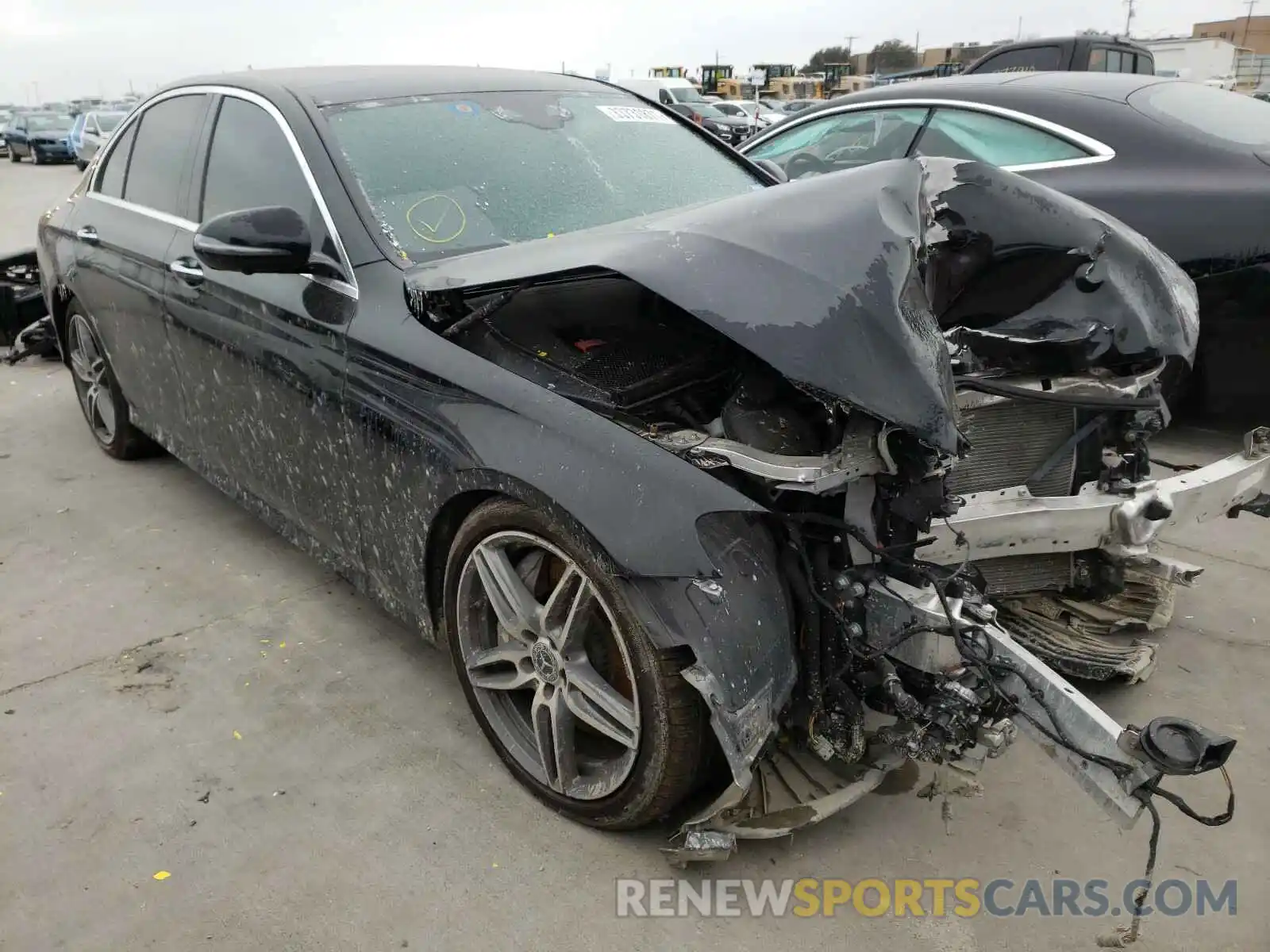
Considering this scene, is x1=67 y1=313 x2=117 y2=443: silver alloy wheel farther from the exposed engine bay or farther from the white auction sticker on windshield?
the exposed engine bay

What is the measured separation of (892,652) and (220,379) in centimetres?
243

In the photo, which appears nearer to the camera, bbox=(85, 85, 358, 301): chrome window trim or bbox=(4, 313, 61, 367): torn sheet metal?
bbox=(85, 85, 358, 301): chrome window trim

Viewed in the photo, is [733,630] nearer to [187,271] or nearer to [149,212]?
[187,271]

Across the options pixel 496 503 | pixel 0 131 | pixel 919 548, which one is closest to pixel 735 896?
pixel 919 548

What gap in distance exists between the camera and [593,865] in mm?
2166

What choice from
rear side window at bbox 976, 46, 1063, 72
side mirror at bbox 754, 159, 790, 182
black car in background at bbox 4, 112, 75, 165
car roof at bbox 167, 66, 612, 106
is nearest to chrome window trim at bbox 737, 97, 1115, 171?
side mirror at bbox 754, 159, 790, 182

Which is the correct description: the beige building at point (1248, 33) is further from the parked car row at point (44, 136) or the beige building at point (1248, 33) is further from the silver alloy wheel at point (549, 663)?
the silver alloy wheel at point (549, 663)

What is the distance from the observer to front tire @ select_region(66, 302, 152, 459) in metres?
4.33

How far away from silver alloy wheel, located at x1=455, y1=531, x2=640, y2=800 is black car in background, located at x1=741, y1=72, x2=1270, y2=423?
10.5 feet

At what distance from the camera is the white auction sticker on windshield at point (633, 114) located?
11.1 ft

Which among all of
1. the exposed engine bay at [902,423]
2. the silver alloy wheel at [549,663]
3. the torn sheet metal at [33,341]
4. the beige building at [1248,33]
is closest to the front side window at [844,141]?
the exposed engine bay at [902,423]

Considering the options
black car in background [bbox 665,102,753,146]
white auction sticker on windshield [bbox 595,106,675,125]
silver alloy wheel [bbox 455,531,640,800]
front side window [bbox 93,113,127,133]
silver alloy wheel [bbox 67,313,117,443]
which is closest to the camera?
silver alloy wheel [bbox 455,531,640,800]

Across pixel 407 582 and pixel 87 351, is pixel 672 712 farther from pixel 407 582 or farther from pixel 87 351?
pixel 87 351

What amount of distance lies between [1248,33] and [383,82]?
70799mm
